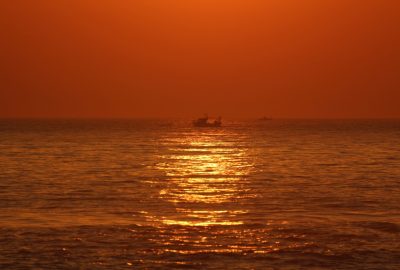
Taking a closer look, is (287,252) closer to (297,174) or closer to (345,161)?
(297,174)

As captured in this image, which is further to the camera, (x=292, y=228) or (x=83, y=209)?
(x=83, y=209)

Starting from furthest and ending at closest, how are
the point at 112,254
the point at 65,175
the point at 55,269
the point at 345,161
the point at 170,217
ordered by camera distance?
the point at 345,161, the point at 65,175, the point at 170,217, the point at 112,254, the point at 55,269

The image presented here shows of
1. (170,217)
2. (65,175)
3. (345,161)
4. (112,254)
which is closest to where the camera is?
(112,254)

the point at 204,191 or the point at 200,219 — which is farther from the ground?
the point at 200,219

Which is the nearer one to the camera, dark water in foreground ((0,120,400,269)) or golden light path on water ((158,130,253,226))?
dark water in foreground ((0,120,400,269))

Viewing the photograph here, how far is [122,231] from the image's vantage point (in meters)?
29.7

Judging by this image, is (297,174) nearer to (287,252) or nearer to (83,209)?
(83,209)

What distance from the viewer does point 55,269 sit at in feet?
74.9

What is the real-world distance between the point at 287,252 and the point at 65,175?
35.6 meters

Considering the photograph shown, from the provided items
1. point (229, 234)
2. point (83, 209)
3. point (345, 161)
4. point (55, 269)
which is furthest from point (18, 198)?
point (345, 161)

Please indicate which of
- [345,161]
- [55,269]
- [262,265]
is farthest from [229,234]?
[345,161]

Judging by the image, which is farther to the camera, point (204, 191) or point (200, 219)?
point (204, 191)

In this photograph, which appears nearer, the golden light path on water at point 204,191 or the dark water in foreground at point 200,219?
the dark water in foreground at point 200,219

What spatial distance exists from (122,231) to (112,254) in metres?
4.57
